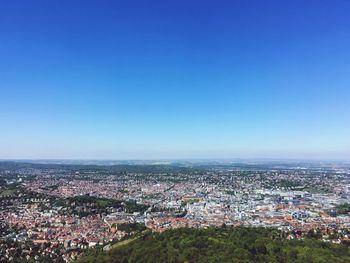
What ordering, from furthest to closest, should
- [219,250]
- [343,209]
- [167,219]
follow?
[343,209], [167,219], [219,250]

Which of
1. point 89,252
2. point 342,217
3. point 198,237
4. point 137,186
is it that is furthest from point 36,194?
point 342,217

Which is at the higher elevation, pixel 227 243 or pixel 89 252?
pixel 227 243

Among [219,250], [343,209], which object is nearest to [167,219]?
[219,250]

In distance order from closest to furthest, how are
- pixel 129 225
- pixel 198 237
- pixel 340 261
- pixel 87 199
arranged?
pixel 340 261 → pixel 198 237 → pixel 129 225 → pixel 87 199

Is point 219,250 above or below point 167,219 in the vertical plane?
above

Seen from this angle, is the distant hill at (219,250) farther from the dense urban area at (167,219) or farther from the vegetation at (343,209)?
the vegetation at (343,209)

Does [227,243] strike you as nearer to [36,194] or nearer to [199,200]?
[199,200]

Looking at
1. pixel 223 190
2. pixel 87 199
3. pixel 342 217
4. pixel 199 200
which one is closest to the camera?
pixel 342 217

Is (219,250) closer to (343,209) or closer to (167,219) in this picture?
(167,219)

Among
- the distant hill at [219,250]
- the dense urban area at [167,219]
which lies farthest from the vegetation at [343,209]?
the distant hill at [219,250]
